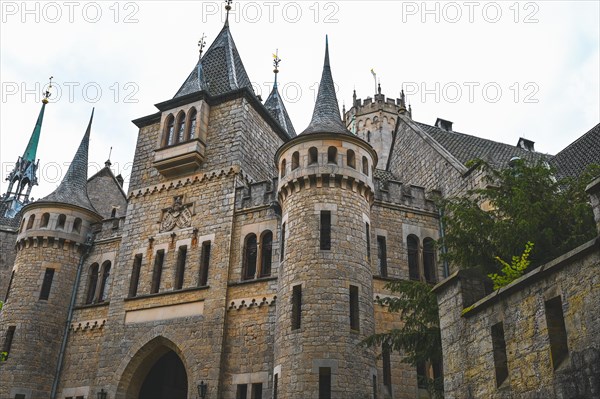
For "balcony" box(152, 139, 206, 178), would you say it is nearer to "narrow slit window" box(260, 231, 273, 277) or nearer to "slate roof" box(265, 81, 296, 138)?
"narrow slit window" box(260, 231, 273, 277)

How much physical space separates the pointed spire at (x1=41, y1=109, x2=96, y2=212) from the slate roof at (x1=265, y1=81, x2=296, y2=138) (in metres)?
9.47

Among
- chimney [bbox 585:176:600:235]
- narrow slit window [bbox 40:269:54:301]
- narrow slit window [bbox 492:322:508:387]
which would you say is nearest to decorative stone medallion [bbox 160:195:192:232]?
narrow slit window [bbox 40:269:54:301]

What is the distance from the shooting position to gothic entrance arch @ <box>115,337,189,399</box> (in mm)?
20938

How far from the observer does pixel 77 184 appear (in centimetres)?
2752

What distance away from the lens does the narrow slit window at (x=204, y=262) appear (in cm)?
2162

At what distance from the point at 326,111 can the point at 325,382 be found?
10.0m

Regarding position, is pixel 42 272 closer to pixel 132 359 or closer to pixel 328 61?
pixel 132 359

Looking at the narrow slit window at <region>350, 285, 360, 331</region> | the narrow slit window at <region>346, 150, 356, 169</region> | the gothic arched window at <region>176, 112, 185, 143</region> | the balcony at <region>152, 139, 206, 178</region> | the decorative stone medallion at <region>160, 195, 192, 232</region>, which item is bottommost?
the narrow slit window at <region>350, 285, 360, 331</region>

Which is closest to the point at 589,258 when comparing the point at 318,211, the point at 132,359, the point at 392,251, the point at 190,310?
the point at 318,211

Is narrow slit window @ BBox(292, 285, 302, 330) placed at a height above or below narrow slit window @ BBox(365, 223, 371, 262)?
below

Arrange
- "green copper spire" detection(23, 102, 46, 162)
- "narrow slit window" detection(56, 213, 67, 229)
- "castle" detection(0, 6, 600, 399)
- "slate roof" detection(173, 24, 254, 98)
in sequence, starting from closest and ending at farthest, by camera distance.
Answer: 1. "castle" detection(0, 6, 600, 399)
2. "narrow slit window" detection(56, 213, 67, 229)
3. "slate roof" detection(173, 24, 254, 98)
4. "green copper spire" detection(23, 102, 46, 162)

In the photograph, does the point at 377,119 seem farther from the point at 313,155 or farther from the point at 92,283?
the point at 92,283

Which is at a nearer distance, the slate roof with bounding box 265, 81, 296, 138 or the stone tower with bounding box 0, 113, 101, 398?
the stone tower with bounding box 0, 113, 101, 398

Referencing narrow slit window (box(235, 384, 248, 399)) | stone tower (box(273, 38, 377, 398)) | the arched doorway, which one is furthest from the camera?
the arched doorway
